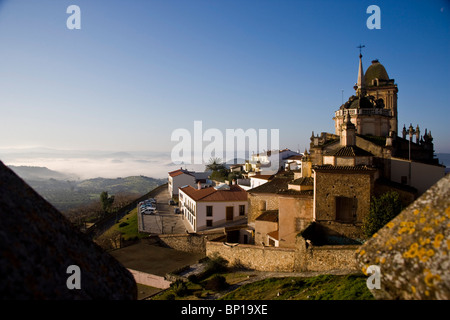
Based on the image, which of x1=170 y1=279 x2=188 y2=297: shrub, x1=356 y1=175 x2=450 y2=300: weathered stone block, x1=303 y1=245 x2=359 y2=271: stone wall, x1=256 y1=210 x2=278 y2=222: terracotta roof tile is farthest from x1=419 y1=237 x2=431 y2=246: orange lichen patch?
x1=256 y1=210 x2=278 y2=222: terracotta roof tile

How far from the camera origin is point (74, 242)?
2957mm

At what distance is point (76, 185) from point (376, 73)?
12330 cm

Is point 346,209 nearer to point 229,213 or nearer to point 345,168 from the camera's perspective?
point 345,168

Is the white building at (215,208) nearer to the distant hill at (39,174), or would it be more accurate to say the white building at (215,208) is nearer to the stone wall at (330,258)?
the stone wall at (330,258)

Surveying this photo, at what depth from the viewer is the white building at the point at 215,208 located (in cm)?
2841

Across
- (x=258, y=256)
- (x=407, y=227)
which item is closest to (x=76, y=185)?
(x=258, y=256)

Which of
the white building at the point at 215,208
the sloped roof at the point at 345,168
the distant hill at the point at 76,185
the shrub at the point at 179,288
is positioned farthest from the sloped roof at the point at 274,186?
the distant hill at the point at 76,185

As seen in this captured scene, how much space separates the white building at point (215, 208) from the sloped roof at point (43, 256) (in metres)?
25.5

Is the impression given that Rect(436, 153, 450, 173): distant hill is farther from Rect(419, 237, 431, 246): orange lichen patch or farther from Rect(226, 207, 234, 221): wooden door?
Rect(419, 237, 431, 246): orange lichen patch

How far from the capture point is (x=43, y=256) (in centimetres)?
245

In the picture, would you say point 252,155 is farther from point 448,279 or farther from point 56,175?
point 56,175

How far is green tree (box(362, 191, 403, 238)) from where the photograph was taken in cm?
1503

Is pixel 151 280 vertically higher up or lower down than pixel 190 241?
lower down
